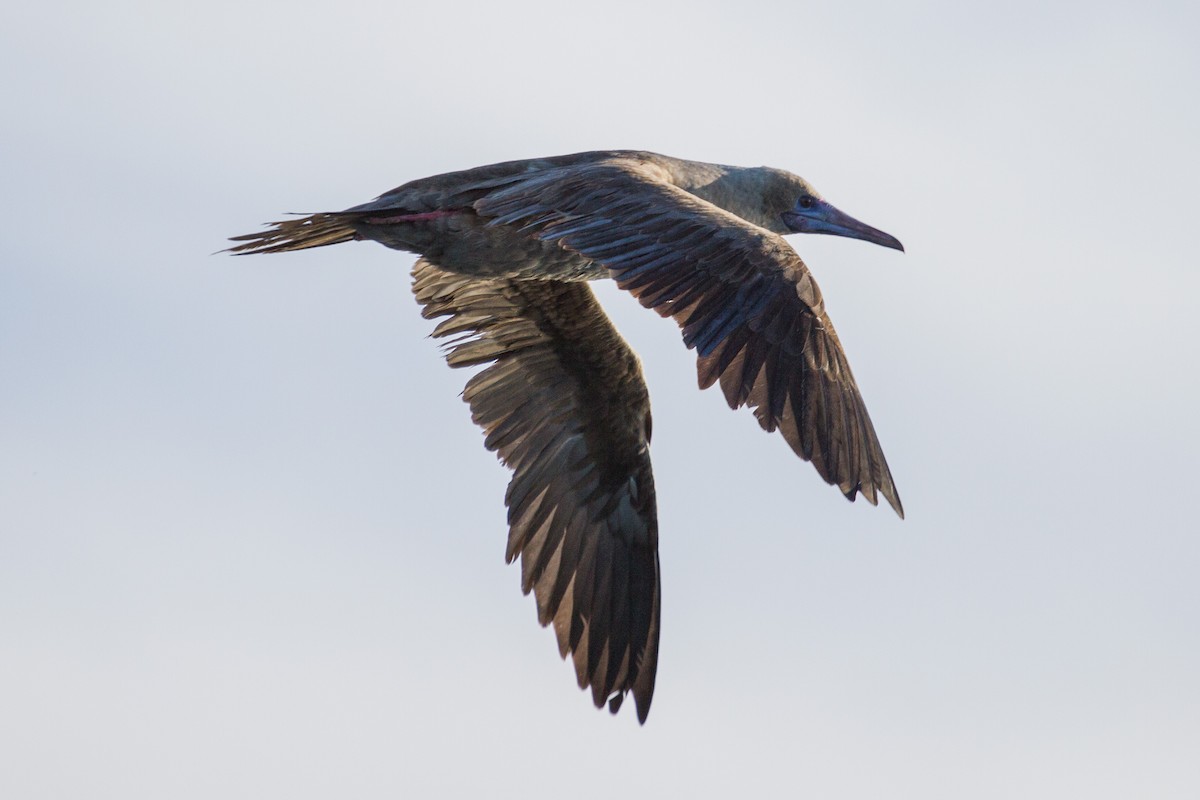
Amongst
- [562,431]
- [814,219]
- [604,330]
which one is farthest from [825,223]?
[562,431]

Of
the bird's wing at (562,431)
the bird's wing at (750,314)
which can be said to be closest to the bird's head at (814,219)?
the bird's wing at (562,431)

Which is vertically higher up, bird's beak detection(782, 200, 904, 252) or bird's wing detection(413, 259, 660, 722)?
bird's beak detection(782, 200, 904, 252)

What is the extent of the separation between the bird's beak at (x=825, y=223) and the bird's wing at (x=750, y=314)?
2.61 meters

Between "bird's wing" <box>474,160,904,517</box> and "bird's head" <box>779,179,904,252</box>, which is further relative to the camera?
"bird's head" <box>779,179,904,252</box>

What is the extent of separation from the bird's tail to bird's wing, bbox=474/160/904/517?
160 centimetres

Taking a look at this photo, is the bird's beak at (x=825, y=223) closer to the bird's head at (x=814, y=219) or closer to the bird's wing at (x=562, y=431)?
the bird's head at (x=814, y=219)

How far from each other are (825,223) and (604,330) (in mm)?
1693

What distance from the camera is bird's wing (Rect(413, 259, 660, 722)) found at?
12680 mm

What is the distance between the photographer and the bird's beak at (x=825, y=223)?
12945 mm

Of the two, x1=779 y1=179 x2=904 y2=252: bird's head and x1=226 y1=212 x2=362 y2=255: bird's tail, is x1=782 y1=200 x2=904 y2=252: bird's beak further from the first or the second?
x1=226 y1=212 x2=362 y2=255: bird's tail

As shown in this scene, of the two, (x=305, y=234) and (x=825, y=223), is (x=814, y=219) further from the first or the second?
(x=305, y=234)

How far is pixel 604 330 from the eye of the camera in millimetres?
12891

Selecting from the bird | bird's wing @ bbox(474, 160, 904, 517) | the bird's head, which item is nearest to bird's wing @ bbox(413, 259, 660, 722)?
the bird

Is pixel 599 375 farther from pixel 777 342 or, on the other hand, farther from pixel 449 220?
pixel 777 342
